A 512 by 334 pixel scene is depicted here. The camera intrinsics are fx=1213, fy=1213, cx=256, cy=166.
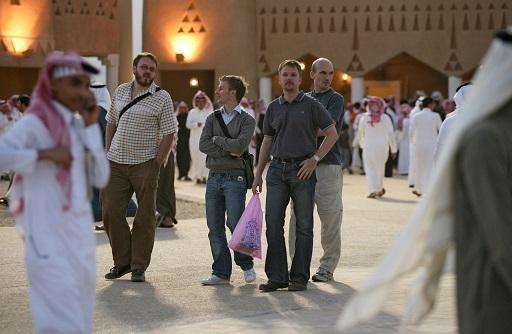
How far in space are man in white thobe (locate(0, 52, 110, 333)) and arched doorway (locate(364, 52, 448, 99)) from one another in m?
28.2

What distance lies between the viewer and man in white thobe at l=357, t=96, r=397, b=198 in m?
18.6

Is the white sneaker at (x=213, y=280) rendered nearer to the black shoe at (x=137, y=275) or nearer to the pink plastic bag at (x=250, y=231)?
the pink plastic bag at (x=250, y=231)

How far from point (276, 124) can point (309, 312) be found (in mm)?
1568

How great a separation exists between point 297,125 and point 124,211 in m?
1.58

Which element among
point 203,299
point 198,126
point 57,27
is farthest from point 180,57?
point 203,299

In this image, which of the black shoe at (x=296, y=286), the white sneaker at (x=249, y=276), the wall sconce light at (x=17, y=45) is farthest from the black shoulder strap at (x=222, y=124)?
the wall sconce light at (x=17, y=45)

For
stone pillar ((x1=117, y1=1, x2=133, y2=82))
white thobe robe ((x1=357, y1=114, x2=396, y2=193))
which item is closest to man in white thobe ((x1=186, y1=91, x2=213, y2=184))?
white thobe robe ((x1=357, y1=114, x2=396, y2=193))

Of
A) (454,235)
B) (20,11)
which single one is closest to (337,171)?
(454,235)

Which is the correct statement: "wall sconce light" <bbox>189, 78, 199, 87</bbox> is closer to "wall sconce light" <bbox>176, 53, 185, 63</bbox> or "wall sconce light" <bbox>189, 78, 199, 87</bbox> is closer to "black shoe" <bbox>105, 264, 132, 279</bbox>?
"wall sconce light" <bbox>176, 53, 185, 63</bbox>

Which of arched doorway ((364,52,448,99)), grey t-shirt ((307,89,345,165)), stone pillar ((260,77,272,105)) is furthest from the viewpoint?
arched doorway ((364,52,448,99))

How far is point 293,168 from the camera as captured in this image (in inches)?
340

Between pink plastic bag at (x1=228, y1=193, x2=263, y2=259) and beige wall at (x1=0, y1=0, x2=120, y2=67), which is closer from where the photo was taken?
pink plastic bag at (x1=228, y1=193, x2=263, y2=259)

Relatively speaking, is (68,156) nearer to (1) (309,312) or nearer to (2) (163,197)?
(1) (309,312)

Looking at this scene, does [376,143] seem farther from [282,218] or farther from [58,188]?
[58,188]
